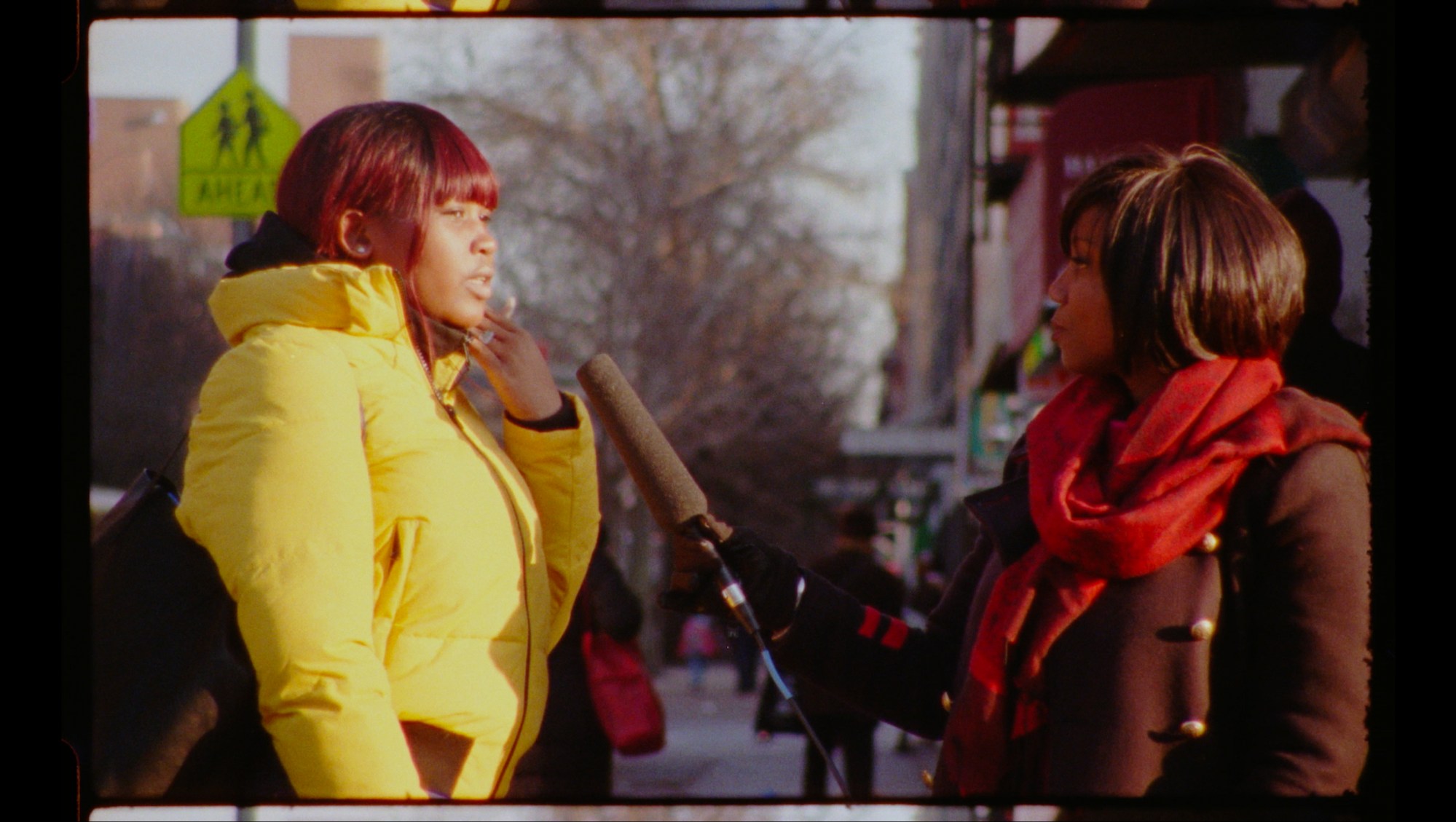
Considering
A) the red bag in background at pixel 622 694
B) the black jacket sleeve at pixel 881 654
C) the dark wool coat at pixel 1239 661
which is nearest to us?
the dark wool coat at pixel 1239 661

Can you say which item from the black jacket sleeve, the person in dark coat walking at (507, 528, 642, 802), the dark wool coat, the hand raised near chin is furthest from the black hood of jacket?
the person in dark coat walking at (507, 528, 642, 802)

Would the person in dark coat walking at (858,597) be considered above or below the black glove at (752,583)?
below

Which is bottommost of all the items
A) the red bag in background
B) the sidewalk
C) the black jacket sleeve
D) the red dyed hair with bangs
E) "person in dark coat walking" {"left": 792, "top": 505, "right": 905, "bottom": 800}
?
the sidewalk

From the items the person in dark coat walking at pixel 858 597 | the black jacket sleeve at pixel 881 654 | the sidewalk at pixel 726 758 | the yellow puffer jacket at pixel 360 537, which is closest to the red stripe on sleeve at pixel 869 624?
the black jacket sleeve at pixel 881 654

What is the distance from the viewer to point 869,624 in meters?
2.73

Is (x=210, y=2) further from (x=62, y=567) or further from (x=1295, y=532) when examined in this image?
(x=1295, y=532)

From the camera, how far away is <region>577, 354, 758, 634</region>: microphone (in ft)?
7.92

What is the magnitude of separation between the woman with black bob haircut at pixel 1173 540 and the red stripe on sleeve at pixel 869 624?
0.23 metres

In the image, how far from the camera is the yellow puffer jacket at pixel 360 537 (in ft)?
6.73

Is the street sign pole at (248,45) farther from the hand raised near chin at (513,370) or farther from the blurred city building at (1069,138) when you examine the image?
the blurred city building at (1069,138)

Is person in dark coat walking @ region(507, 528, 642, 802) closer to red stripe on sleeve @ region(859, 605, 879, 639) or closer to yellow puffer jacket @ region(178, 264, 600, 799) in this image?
red stripe on sleeve @ region(859, 605, 879, 639)

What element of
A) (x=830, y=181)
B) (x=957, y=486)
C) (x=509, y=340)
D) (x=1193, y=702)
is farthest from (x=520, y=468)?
(x=957, y=486)

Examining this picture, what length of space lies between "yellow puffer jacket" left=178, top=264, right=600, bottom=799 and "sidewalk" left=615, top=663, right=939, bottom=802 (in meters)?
2.58

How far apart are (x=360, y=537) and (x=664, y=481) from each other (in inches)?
21.4
